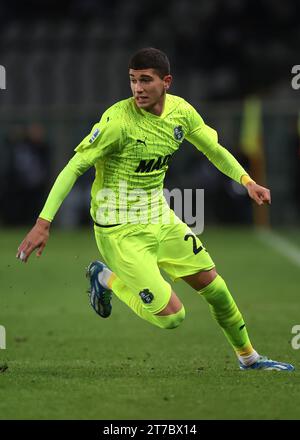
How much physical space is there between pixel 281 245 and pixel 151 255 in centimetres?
1219

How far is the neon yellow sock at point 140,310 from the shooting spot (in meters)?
7.57

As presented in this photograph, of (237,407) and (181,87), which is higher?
(181,87)

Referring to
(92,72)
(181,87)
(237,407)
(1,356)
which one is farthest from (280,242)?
(237,407)

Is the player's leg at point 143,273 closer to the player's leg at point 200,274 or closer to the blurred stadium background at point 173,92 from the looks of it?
the player's leg at point 200,274

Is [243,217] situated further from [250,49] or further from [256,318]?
[256,318]

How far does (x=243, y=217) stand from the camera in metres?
23.9

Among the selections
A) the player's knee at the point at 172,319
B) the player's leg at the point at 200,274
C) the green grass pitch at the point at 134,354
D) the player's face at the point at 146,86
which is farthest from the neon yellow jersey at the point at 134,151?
the green grass pitch at the point at 134,354

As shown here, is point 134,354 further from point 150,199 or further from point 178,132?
point 178,132

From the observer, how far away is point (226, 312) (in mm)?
7836

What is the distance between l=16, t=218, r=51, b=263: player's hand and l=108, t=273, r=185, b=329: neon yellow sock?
3.23 ft

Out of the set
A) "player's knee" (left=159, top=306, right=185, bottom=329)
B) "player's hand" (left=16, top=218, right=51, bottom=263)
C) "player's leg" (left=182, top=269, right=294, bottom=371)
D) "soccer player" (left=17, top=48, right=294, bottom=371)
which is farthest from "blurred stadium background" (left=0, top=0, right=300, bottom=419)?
"player's hand" (left=16, top=218, right=51, bottom=263)

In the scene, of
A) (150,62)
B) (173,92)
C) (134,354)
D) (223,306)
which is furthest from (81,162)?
(173,92)

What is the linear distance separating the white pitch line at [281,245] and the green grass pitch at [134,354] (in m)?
0.81
